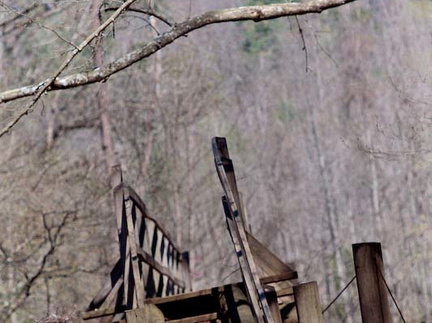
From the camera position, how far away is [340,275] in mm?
34250

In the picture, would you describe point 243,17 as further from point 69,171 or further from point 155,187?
point 155,187

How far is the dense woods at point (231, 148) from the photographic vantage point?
21.5 m

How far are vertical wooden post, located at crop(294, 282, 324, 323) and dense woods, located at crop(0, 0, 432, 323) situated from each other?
325 inches

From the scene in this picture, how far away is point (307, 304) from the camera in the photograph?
20.1 feet

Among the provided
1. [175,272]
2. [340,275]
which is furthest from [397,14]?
[175,272]

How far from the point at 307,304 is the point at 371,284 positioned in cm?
52

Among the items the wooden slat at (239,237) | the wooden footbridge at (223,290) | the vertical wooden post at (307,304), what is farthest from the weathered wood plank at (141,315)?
the vertical wooden post at (307,304)

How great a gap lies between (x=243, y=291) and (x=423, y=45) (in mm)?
32519

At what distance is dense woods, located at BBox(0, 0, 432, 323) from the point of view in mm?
21516

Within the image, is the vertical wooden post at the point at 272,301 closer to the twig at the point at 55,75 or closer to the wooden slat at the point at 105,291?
the twig at the point at 55,75

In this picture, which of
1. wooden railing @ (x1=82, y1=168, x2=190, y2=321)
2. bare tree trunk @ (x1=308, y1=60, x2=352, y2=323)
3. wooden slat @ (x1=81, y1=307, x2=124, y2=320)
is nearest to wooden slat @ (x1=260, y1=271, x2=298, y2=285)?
wooden railing @ (x1=82, y1=168, x2=190, y2=321)

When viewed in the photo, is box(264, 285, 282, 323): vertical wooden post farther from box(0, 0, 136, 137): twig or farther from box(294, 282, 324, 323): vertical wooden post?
box(0, 0, 136, 137): twig

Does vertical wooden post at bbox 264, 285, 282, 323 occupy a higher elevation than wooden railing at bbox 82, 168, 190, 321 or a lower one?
lower

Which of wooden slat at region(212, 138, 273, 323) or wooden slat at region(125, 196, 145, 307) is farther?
wooden slat at region(125, 196, 145, 307)
